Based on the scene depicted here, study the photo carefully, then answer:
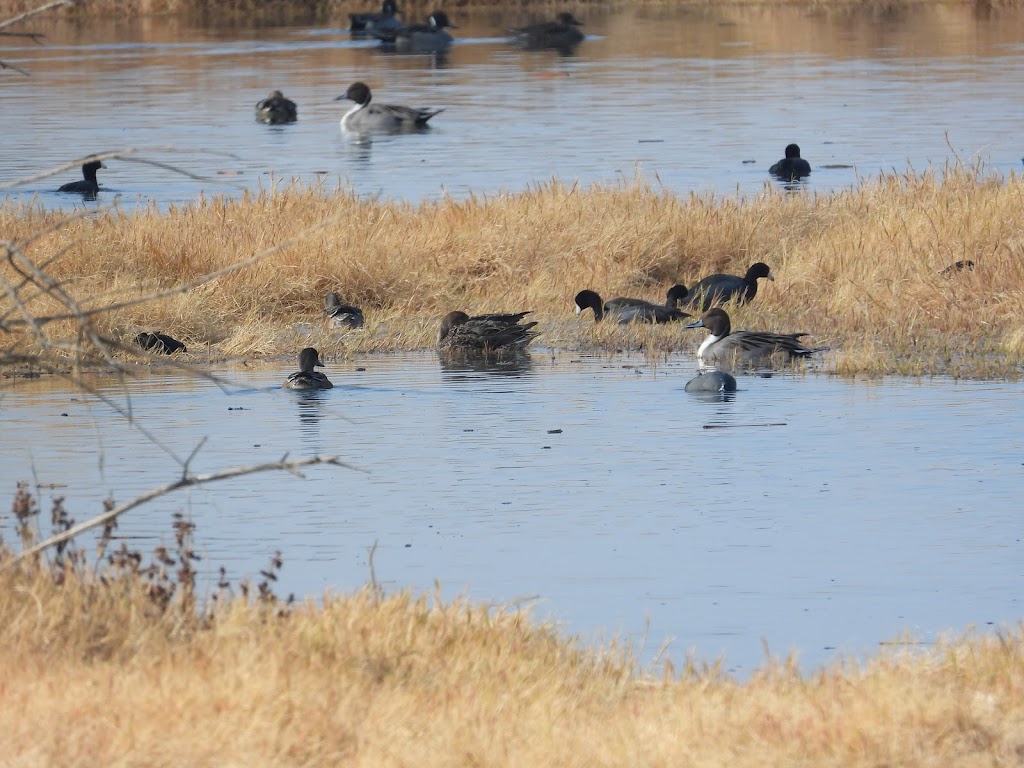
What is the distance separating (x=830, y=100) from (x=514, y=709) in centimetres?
3623

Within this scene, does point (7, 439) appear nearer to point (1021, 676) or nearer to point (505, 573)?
point (505, 573)

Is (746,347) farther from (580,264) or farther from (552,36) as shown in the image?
(552,36)

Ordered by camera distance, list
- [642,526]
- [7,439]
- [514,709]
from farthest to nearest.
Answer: [7,439]
[642,526]
[514,709]

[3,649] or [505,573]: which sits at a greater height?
[3,649]

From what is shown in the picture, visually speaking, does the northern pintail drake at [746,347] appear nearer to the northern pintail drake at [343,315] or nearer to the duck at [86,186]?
the northern pintail drake at [343,315]

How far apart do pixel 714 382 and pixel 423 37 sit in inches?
1908

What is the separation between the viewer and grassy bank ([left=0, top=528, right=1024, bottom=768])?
5562 millimetres

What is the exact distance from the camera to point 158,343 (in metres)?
15.5

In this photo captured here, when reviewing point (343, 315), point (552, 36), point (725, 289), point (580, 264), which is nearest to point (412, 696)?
point (343, 315)

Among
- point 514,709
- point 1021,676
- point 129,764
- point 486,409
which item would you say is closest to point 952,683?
point 1021,676

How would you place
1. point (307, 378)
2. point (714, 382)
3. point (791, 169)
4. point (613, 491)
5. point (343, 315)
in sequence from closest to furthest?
point (613, 491) < point (714, 382) < point (307, 378) < point (343, 315) < point (791, 169)

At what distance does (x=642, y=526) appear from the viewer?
976 cm

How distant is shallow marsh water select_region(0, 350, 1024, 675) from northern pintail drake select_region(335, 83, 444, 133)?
70.9 feet

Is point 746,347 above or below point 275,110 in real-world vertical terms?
below
